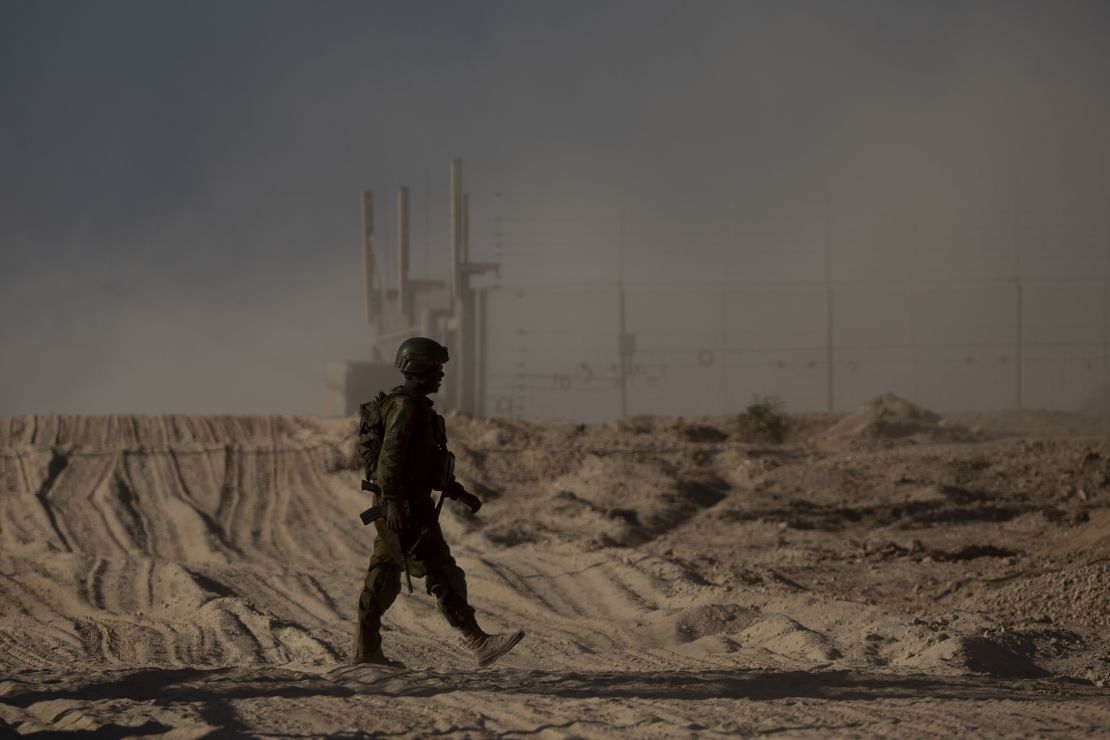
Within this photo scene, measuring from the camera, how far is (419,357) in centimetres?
677

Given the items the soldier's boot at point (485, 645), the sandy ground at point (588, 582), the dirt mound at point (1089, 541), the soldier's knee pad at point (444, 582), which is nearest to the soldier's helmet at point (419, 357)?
the soldier's knee pad at point (444, 582)

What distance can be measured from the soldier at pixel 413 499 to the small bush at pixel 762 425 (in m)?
20.7

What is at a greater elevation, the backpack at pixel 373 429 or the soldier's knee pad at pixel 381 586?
the backpack at pixel 373 429

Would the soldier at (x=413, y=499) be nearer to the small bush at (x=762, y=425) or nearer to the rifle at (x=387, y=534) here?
the rifle at (x=387, y=534)

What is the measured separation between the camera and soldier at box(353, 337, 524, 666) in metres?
6.68

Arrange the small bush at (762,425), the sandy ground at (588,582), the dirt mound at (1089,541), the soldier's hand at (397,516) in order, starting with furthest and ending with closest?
the small bush at (762,425)
the dirt mound at (1089,541)
the soldier's hand at (397,516)
the sandy ground at (588,582)

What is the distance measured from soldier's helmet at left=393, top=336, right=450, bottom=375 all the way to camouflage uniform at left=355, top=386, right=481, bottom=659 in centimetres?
12


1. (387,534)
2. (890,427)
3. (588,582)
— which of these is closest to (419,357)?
(387,534)

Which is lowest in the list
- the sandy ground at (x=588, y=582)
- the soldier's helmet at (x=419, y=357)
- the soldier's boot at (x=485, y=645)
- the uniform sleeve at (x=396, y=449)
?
the sandy ground at (x=588, y=582)

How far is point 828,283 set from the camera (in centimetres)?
3466

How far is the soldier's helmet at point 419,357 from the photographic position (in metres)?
6.77

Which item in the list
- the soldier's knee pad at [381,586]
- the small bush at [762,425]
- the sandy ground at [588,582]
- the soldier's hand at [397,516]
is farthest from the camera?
the small bush at [762,425]

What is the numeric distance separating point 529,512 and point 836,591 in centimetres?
662

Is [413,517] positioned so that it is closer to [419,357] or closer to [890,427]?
[419,357]
